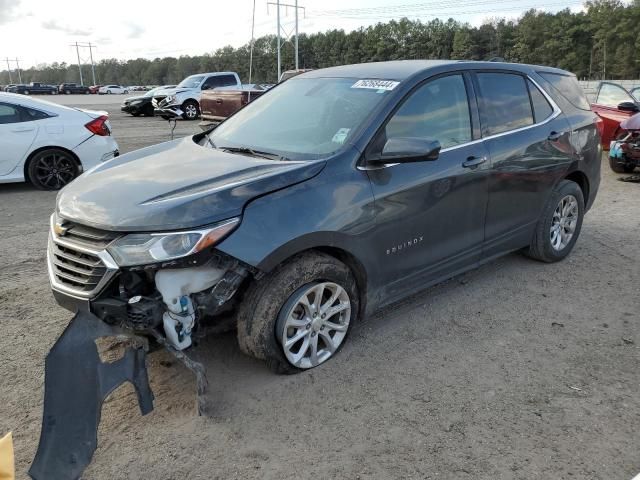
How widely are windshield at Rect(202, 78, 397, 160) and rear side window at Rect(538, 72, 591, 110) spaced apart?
2.10m

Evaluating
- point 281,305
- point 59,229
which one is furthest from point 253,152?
point 59,229

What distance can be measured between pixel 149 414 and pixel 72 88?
83837 mm

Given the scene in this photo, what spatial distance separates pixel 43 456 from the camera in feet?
8.17

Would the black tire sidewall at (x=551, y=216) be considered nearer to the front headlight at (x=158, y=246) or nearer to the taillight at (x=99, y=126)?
the front headlight at (x=158, y=246)

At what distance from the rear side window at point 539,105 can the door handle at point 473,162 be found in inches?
39.5

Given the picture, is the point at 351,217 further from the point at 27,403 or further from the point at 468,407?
the point at 27,403

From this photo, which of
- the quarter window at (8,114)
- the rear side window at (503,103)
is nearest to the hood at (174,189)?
the rear side window at (503,103)

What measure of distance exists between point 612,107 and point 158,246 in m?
10.2

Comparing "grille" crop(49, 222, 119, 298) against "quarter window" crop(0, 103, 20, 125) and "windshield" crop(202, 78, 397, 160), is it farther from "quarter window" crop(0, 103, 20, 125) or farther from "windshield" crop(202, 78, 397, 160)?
"quarter window" crop(0, 103, 20, 125)

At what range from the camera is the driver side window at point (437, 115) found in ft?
11.9

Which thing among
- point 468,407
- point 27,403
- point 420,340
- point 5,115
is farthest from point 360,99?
point 5,115

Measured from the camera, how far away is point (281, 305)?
3.06 metres

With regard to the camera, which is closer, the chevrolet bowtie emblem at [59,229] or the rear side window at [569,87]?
the chevrolet bowtie emblem at [59,229]

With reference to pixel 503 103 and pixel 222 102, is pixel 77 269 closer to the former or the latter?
pixel 503 103
